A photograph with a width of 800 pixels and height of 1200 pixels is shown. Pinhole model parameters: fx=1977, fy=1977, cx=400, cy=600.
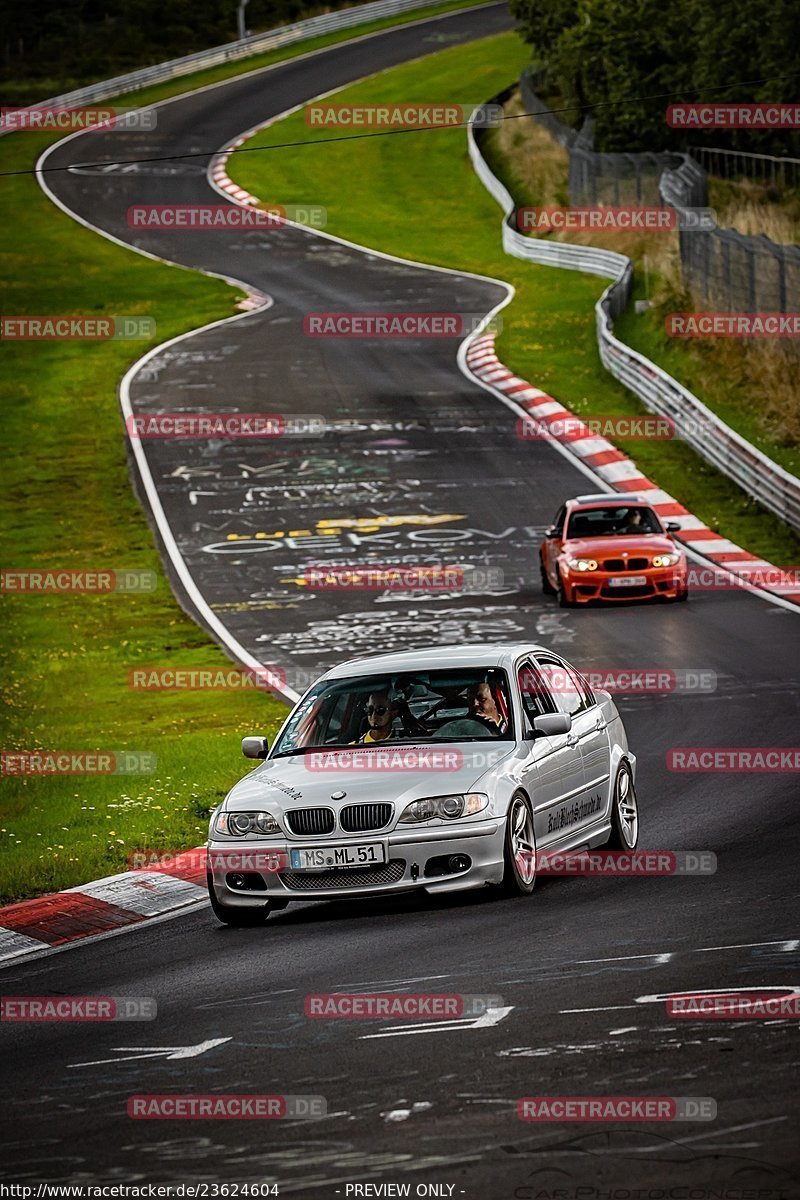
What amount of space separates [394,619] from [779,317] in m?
13.3

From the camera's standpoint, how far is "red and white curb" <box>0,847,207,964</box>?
11406mm

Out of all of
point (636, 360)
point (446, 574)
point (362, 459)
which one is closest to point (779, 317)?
point (636, 360)

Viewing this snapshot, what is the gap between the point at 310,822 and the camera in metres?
11.2

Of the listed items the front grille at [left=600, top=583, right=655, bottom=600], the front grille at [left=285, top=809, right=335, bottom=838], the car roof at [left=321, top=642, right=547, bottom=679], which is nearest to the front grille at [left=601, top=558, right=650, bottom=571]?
the front grille at [left=600, top=583, right=655, bottom=600]

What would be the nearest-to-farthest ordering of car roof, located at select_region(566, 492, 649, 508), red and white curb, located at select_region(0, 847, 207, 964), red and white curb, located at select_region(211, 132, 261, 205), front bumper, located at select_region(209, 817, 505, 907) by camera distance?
front bumper, located at select_region(209, 817, 505, 907)
red and white curb, located at select_region(0, 847, 207, 964)
car roof, located at select_region(566, 492, 649, 508)
red and white curb, located at select_region(211, 132, 261, 205)

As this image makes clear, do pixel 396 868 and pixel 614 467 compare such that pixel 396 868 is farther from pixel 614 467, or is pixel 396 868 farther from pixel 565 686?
pixel 614 467

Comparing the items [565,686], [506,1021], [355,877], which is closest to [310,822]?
[355,877]

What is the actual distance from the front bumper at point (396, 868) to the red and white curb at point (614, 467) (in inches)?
574

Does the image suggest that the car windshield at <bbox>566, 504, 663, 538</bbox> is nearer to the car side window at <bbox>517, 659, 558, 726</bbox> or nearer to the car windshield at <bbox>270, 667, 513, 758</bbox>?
the car side window at <bbox>517, 659, 558, 726</bbox>

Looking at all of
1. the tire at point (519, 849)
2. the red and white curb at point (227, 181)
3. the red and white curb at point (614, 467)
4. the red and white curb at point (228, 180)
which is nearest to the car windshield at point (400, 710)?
the tire at point (519, 849)

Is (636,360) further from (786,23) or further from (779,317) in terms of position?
(786,23)

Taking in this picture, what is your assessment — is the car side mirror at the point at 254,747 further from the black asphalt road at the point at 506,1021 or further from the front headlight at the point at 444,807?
the front headlight at the point at 444,807

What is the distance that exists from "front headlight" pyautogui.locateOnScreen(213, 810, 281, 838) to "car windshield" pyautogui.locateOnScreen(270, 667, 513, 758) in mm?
759

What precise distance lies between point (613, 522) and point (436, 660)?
553 inches
